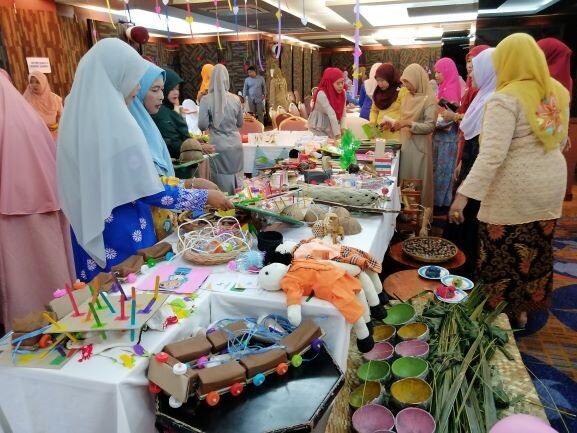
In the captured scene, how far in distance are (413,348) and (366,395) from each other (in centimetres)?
32

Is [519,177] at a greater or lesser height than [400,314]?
greater

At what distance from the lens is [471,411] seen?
54.6 inches

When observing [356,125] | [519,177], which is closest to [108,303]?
[519,177]

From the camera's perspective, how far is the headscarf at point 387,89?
435 cm

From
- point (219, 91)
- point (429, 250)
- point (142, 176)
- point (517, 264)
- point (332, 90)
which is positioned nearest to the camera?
point (142, 176)

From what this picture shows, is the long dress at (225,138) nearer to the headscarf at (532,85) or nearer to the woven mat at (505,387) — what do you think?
the headscarf at (532,85)

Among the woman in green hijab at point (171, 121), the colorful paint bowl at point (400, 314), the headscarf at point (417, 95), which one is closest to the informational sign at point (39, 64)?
the woman in green hijab at point (171, 121)

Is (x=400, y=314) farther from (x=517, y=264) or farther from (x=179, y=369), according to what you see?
(x=179, y=369)

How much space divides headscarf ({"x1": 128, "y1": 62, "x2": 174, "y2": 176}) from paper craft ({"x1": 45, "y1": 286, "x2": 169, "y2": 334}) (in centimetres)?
79

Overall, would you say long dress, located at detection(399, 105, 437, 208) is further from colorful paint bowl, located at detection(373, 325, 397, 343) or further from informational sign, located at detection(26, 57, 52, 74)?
informational sign, located at detection(26, 57, 52, 74)

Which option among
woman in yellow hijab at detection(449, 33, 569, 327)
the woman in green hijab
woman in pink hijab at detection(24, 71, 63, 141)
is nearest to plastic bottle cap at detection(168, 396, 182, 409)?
woman in yellow hijab at detection(449, 33, 569, 327)

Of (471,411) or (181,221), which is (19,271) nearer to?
(181,221)

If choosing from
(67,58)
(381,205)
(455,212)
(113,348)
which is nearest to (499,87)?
(455,212)

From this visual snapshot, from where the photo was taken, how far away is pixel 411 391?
4.78 ft
